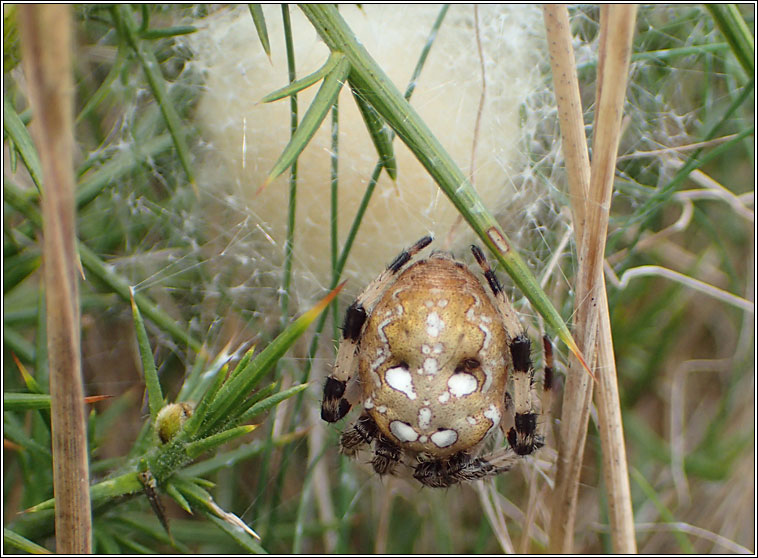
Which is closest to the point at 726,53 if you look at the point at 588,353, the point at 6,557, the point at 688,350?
the point at 688,350

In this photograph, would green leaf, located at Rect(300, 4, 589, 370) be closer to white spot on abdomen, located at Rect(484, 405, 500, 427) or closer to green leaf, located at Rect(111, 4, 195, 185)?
white spot on abdomen, located at Rect(484, 405, 500, 427)

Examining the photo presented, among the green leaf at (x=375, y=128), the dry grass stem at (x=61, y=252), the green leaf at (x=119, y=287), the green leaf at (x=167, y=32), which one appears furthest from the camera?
the green leaf at (x=119, y=287)

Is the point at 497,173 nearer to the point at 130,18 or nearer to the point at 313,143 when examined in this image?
the point at 313,143

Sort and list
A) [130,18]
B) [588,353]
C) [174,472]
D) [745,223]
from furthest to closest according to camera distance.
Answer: [745,223], [130,18], [588,353], [174,472]

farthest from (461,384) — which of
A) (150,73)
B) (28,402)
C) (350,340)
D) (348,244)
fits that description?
(150,73)

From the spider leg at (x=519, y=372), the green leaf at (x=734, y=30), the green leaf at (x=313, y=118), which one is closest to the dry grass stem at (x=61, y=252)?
the green leaf at (x=313, y=118)

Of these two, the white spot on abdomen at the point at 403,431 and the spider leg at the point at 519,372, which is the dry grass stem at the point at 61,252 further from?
the spider leg at the point at 519,372
